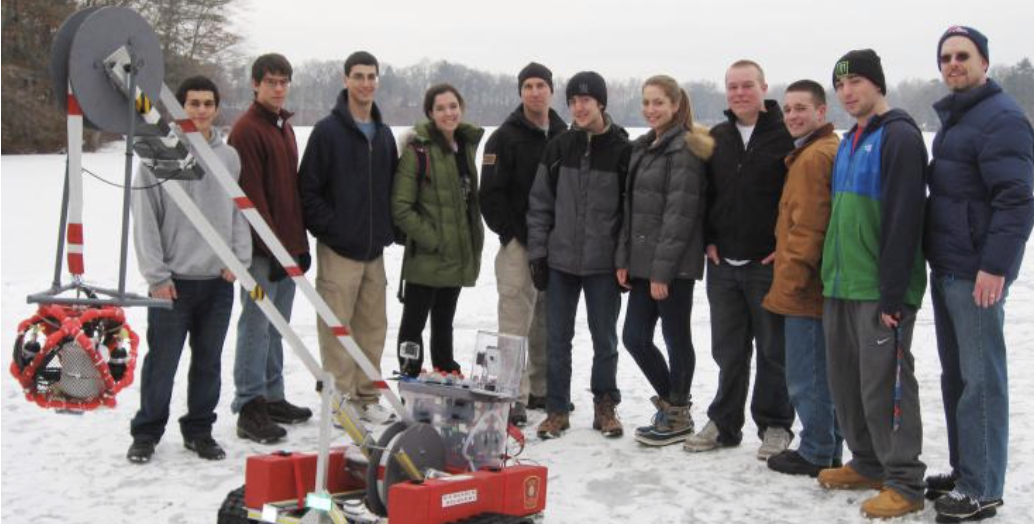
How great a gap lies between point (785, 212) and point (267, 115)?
3.28 m

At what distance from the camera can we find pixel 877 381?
479 centimetres

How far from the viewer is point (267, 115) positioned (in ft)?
20.3

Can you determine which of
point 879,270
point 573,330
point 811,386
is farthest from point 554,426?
point 879,270

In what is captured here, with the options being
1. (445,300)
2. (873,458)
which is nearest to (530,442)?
(445,300)

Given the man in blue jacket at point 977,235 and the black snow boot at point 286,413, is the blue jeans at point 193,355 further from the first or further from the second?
the man in blue jacket at point 977,235

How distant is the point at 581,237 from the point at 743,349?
122cm

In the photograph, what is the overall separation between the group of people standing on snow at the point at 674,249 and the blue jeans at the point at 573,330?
0.05 feet

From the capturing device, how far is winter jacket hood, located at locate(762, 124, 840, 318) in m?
5.08

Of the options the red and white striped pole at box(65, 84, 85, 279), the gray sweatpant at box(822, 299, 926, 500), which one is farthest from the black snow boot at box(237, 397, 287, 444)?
the gray sweatpant at box(822, 299, 926, 500)

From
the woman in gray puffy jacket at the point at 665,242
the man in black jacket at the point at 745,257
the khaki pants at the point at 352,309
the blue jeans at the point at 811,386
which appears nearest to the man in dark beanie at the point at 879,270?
the blue jeans at the point at 811,386

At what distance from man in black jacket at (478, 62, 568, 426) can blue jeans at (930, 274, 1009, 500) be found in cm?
275

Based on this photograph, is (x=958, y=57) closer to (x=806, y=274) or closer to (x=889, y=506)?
(x=806, y=274)

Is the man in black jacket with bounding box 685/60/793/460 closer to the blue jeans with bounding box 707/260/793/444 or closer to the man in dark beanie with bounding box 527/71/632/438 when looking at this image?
the blue jeans with bounding box 707/260/793/444

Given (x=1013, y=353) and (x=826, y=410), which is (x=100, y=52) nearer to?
(x=826, y=410)
